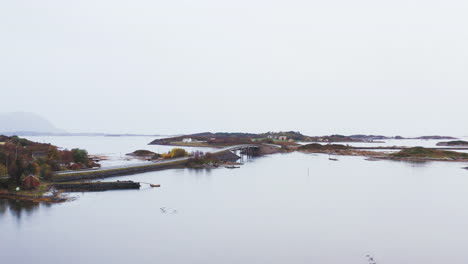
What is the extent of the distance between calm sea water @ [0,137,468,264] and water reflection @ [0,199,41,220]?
0.28ft

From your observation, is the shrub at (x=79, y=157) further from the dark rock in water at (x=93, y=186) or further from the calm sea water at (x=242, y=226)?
the calm sea water at (x=242, y=226)

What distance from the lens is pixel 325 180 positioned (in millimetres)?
52625

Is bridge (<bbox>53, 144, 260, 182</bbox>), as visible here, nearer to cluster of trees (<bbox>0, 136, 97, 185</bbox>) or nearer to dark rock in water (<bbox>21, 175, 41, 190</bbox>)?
cluster of trees (<bbox>0, 136, 97, 185</bbox>)

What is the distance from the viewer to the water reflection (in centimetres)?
2835

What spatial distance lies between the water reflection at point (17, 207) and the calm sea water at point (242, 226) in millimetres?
85

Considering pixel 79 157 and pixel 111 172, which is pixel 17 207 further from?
pixel 79 157

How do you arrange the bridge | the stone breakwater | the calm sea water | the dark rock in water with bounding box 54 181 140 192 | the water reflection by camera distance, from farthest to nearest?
the bridge → the stone breakwater → the dark rock in water with bounding box 54 181 140 192 → the water reflection → the calm sea water

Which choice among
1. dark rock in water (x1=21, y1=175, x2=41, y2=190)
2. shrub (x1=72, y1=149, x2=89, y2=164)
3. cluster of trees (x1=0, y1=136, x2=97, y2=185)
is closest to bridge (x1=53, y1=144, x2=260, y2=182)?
cluster of trees (x1=0, y1=136, x2=97, y2=185)

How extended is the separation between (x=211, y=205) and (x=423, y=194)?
2782 centimetres

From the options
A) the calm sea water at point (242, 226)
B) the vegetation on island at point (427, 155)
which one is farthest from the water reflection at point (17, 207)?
the vegetation on island at point (427, 155)

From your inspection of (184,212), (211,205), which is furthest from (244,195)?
(184,212)

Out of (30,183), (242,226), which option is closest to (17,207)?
(30,183)

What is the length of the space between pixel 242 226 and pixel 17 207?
2117 centimetres

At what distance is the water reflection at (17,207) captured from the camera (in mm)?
28350
